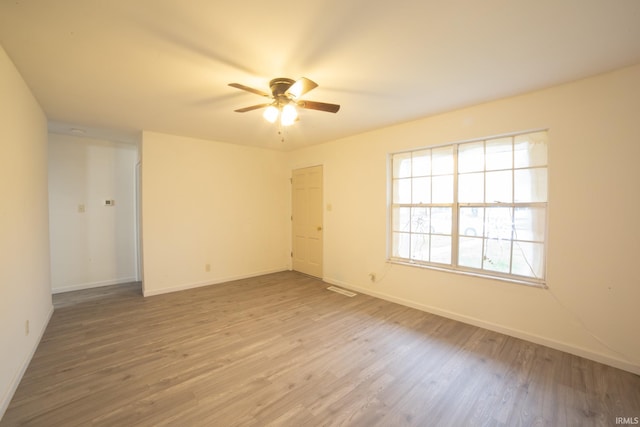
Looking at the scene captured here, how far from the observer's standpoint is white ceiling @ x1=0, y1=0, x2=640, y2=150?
4.96 feet

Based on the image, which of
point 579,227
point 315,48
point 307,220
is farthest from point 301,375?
point 307,220

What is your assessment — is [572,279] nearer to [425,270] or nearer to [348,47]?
[425,270]

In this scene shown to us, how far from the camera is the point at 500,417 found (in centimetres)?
170

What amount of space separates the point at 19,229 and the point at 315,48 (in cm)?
288

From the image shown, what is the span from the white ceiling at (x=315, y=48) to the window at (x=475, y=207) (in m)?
0.66

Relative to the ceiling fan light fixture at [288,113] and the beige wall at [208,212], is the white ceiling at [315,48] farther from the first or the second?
the beige wall at [208,212]

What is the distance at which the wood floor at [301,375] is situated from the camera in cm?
170

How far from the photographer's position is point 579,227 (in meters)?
2.38

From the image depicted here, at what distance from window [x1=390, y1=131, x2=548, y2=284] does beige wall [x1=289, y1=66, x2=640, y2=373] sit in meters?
0.15

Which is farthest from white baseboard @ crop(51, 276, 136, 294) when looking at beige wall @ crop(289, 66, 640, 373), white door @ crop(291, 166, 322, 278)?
beige wall @ crop(289, 66, 640, 373)

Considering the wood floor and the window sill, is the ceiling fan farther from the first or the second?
the window sill

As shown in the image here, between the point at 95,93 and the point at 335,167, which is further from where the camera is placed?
the point at 335,167

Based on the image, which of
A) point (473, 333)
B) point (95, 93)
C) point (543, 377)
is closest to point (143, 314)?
point (95, 93)

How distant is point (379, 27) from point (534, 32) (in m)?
1.04
